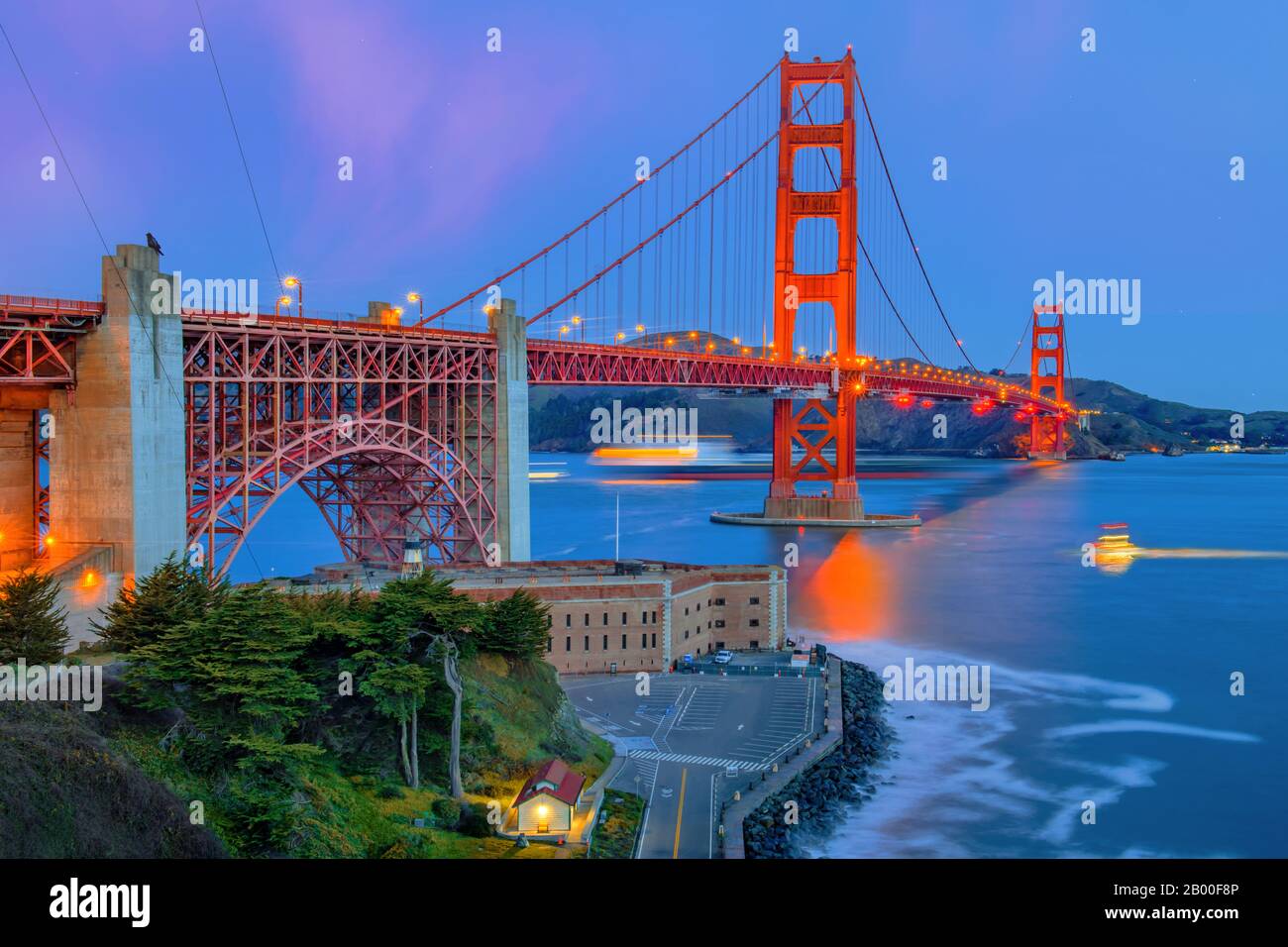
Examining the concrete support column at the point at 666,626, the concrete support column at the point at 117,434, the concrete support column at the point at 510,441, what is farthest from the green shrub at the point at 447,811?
the concrete support column at the point at 510,441

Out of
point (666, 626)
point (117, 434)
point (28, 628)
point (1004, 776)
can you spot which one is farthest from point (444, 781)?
point (1004, 776)

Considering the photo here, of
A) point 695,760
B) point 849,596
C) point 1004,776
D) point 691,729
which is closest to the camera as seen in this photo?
point 695,760

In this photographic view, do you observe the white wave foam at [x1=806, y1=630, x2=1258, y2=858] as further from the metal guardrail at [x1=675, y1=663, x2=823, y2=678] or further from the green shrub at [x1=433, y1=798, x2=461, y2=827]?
the green shrub at [x1=433, y1=798, x2=461, y2=827]

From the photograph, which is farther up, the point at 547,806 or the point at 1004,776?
the point at 547,806

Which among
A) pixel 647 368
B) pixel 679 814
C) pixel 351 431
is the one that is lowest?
pixel 679 814

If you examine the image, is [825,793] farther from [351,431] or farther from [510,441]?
[510,441]

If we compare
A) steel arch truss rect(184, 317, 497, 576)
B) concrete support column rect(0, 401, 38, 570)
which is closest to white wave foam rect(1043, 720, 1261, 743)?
steel arch truss rect(184, 317, 497, 576)
